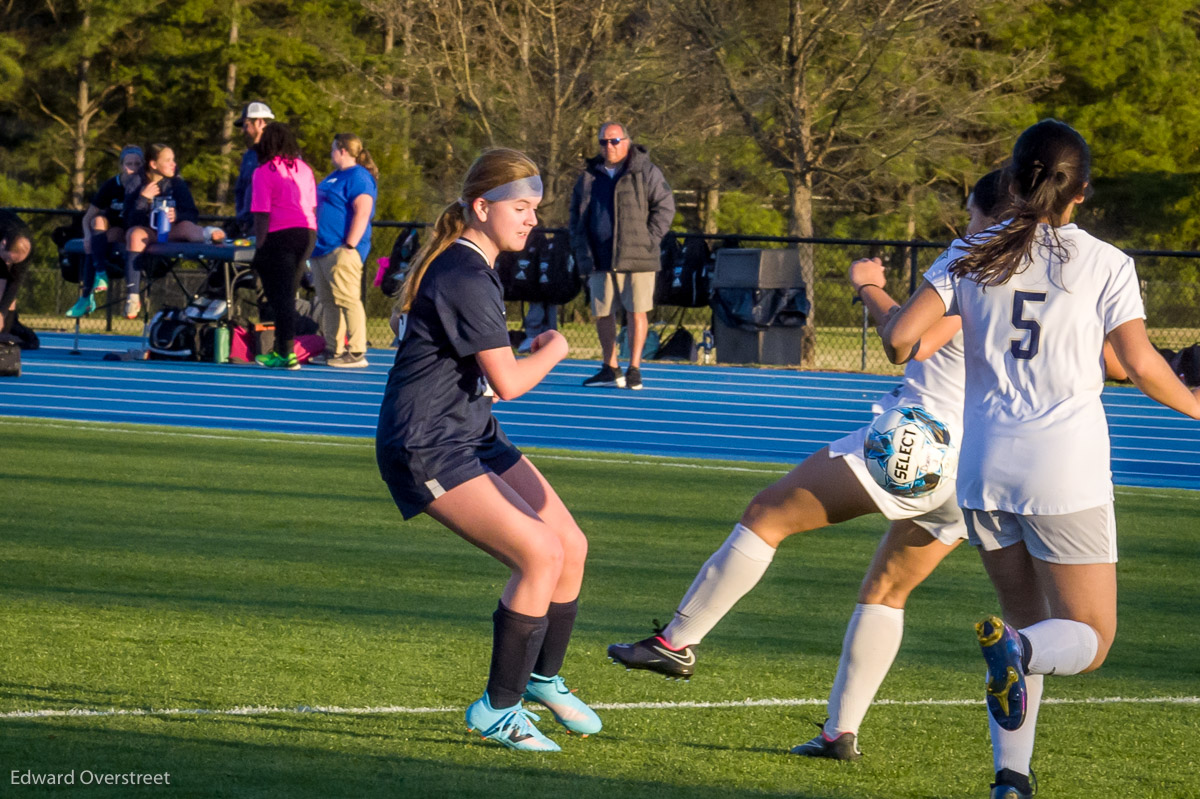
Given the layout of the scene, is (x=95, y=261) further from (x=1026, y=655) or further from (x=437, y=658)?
(x=1026, y=655)

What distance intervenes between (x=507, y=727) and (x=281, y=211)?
34.0 ft

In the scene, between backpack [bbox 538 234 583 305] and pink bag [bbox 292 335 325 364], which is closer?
pink bag [bbox 292 335 325 364]

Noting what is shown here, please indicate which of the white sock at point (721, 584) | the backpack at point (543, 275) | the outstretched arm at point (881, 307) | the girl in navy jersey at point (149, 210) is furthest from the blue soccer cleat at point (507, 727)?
the backpack at point (543, 275)

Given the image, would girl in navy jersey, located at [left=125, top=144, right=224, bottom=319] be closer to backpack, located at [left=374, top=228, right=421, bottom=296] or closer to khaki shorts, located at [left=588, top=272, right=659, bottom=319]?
backpack, located at [left=374, top=228, right=421, bottom=296]

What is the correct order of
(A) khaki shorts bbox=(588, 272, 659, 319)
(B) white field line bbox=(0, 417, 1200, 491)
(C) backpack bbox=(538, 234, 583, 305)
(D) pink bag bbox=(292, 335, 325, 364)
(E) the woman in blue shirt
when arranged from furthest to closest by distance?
(C) backpack bbox=(538, 234, 583, 305) → (D) pink bag bbox=(292, 335, 325, 364) → (E) the woman in blue shirt → (A) khaki shorts bbox=(588, 272, 659, 319) → (B) white field line bbox=(0, 417, 1200, 491)

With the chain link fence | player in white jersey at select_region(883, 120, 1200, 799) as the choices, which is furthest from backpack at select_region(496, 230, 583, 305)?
player in white jersey at select_region(883, 120, 1200, 799)

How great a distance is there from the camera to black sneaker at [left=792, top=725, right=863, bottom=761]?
14.9 ft

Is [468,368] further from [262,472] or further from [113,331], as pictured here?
[113,331]

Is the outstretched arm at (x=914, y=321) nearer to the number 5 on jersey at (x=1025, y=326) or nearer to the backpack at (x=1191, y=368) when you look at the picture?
the number 5 on jersey at (x=1025, y=326)

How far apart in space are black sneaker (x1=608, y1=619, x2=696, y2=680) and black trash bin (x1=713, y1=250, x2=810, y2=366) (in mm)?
13430

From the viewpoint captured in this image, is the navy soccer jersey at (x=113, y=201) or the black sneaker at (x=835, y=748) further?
the navy soccer jersey at (x=113, y=201)

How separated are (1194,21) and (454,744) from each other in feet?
129

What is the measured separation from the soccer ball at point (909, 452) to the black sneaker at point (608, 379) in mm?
10762

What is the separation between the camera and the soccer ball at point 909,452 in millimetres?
4449
